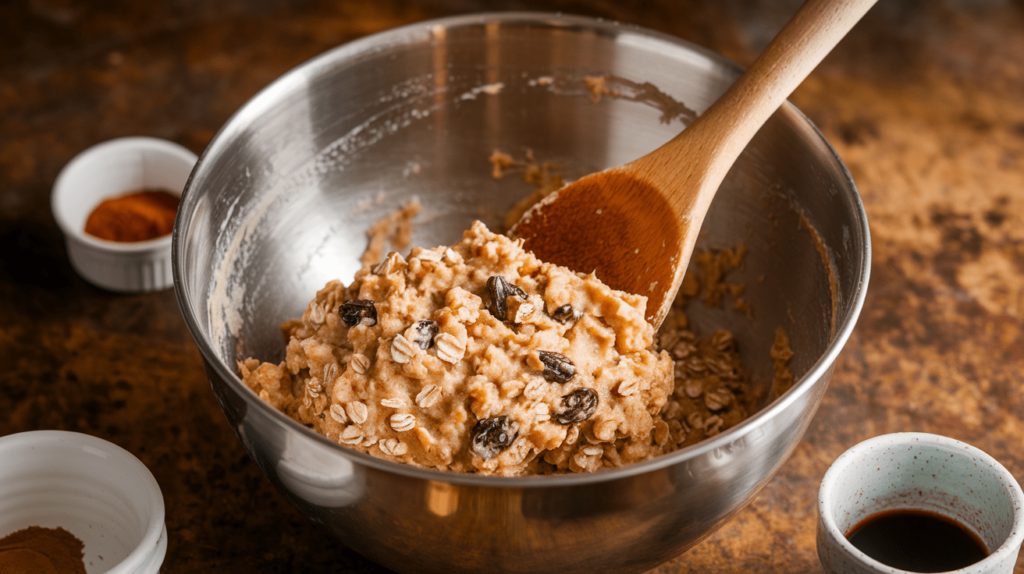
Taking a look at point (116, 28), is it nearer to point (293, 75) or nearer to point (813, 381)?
point (293, 75)

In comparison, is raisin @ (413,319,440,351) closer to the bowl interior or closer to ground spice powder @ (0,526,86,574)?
the bowl interior

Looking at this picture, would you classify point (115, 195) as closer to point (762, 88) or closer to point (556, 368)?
point (556, 368)

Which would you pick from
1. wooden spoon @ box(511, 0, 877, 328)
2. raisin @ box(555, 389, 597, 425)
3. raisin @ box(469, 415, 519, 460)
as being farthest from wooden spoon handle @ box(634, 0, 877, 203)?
raisin @ box(469, 415, 519, 460)

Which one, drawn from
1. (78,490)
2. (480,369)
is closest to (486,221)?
(480,369)

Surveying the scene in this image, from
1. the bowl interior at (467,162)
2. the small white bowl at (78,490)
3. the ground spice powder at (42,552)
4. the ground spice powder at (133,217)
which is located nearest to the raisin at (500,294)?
the bowl interior at (467,162)

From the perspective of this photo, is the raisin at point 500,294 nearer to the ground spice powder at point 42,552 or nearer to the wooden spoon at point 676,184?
the wooden spoon at point 676,184

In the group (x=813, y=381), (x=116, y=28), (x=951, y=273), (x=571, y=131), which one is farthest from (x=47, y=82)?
(x=951, y=273)
